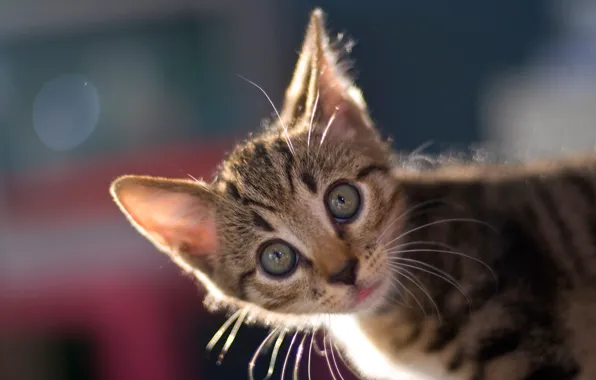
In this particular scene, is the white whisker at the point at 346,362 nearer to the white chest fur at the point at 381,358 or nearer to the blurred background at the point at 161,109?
the white chest fur at the point at 381,358

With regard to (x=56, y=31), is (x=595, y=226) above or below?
below

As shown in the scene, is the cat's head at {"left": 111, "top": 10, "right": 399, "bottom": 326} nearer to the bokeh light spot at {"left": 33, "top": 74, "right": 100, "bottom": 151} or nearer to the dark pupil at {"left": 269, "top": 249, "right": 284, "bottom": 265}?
the dark pupil at {"left": 269, "top": 249, "right": 284, "bottom": 265}

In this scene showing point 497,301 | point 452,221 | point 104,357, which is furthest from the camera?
point 104,357

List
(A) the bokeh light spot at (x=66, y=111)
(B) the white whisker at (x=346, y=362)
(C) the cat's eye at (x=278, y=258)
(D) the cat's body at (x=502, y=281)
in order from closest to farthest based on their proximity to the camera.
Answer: (D) the cat's body at (x=502, y=281), (C) the cat's eye at (x=278, y=258), (B) the white whisker at (x=346, y=362), (A) the bokeh light spot at (x=66, y=111)

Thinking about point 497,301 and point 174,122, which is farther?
point 174,122

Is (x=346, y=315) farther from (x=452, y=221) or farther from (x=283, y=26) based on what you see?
(x=283, y=26)

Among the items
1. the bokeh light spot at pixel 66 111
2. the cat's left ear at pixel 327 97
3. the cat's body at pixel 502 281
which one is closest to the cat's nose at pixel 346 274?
the cat's body at pixel 502 281

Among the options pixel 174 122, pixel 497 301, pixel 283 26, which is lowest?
pixel 497 301

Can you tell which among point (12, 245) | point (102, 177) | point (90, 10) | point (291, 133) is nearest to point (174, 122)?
point (102, 177)
